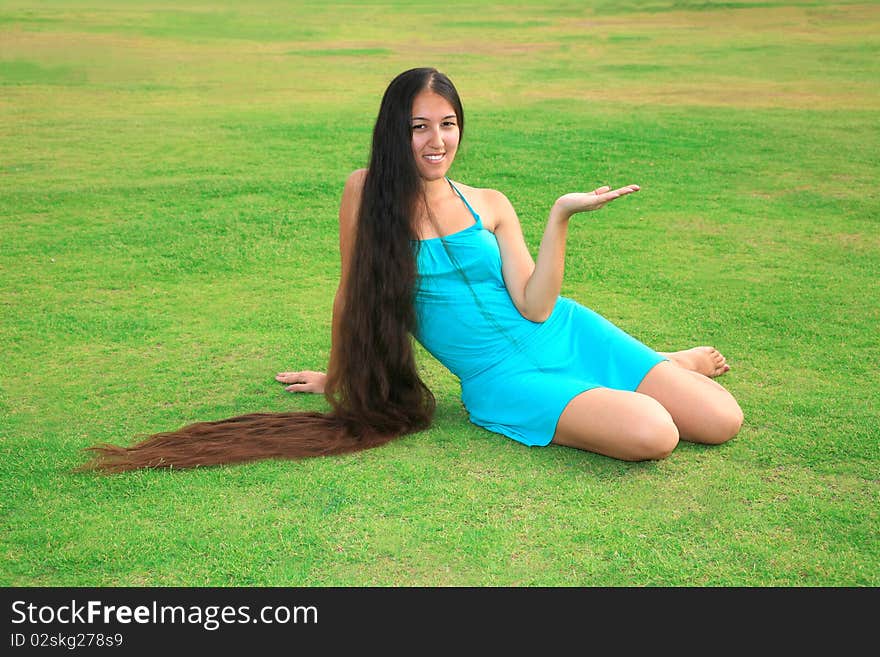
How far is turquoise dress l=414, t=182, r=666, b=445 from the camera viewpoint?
3.75 metres

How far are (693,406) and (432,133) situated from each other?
1355mm

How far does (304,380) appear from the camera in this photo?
4363 mm

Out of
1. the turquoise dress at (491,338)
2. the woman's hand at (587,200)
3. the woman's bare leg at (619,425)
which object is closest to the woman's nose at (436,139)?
the turquoise dress at (491,338)

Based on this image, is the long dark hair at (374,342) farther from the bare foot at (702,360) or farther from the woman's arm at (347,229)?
the bare foot at (702,360)

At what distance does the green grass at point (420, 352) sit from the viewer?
304 centimetres

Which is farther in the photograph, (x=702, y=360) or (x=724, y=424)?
(x=702, y=360)

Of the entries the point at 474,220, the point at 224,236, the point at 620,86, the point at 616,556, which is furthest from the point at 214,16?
the point at 616,556

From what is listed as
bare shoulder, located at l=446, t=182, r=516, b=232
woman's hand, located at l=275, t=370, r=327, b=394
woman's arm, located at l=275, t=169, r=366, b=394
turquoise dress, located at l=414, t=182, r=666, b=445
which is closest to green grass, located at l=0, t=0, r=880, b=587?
woman's hand, located at l=275, t=370, r=327, b=394

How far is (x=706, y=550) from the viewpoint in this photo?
118 inches

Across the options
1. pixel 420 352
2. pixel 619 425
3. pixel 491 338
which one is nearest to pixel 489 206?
pixel 491 338

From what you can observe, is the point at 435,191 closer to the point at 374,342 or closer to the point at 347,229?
the point at 347,229

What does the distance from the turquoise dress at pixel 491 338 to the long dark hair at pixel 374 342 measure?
0.09 meters

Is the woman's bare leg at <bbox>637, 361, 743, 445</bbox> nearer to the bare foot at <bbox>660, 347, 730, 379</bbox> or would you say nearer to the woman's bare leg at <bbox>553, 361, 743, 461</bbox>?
the woman's bare leg at <bbox>553, 361, 743, 461</bbox>

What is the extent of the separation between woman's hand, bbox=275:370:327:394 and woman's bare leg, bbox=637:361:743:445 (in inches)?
53.6
